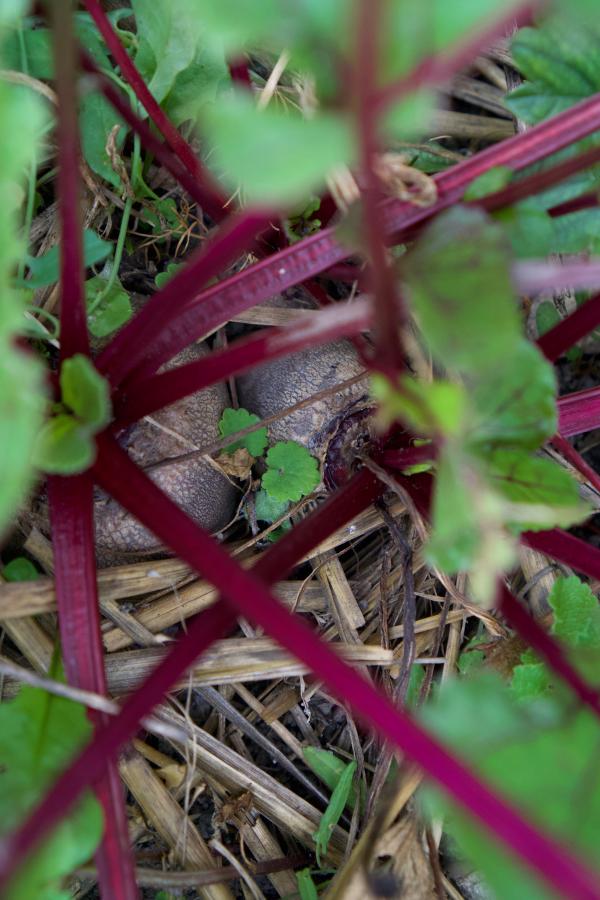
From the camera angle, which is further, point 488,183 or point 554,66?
point 554,66

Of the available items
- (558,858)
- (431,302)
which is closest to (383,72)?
(431,302)

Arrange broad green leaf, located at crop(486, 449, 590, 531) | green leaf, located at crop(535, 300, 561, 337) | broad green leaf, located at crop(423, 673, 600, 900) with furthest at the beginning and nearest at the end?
green leaf, located at crop(535, 300, 561, 337)
broad green leaf, located at crop(486, 449, 590, 531)
broad green leaf, located at crop(423, 673, 600, 900)

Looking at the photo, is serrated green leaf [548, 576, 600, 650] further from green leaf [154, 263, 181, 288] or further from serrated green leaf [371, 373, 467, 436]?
green leaf [154, 263, 181, 288]

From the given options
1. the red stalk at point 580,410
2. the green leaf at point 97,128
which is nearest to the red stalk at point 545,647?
the red stalk at point 580,410

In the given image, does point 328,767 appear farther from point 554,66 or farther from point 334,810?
point 554,66

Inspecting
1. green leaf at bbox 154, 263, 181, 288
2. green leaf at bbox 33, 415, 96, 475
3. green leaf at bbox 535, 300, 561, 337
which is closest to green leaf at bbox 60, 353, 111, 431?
green leaf at bbox 33, 415, 96, 475

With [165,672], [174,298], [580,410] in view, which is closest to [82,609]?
[165,672]
